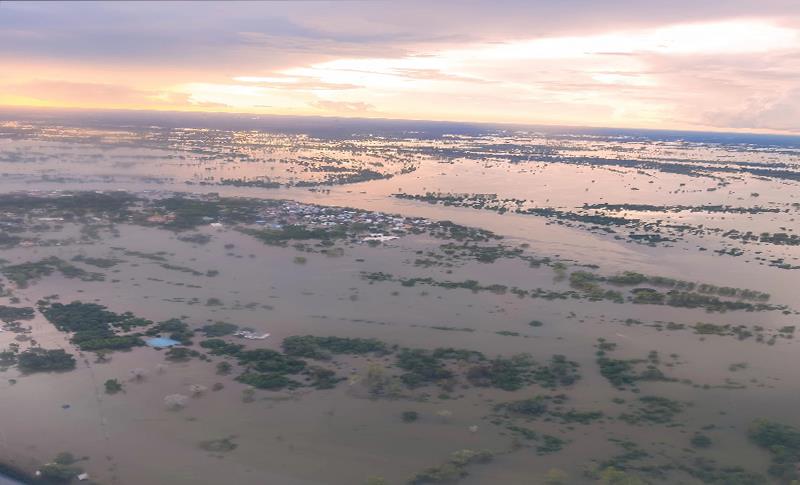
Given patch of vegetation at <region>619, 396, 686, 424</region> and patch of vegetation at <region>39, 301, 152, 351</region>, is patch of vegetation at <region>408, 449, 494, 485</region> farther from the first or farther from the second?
patch of vegetation at <region>39, 301, 152, 351</region>

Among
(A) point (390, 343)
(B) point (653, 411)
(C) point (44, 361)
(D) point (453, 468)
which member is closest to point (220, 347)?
(C) point (44, 361)

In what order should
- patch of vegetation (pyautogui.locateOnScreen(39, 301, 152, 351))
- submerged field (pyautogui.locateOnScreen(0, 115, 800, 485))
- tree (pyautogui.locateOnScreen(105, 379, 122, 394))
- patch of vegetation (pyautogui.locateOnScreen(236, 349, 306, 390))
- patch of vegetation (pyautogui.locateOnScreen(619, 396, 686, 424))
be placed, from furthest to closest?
patch of vegetation (pyautogui.locateOnScreen(39, 301, 152, 351)) < patch of vegetation (pyautogui.locateOnScreen(236, 349, 306, 390)) < tree (pyautogui.locateOnScreen(105, 379, 122, 394)) < patch of vegetation (pyautogui.locateOnScreen(619, 396, 686, 424)) < submerged field (pyautogui.locateOnScreen(0, 115, 800, 485))

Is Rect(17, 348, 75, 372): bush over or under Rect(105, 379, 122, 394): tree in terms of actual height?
over

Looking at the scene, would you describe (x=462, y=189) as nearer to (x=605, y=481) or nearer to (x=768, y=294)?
(x=768, y=294)

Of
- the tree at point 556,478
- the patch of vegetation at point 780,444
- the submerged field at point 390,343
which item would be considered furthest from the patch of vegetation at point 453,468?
the patch of vegetation at point 780,444

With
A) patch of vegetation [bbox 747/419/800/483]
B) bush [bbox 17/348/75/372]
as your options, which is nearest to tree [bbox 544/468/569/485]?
patch of vegetation [bbox 747/419/800/483]

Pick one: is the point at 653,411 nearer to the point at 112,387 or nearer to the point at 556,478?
the point at 556,478

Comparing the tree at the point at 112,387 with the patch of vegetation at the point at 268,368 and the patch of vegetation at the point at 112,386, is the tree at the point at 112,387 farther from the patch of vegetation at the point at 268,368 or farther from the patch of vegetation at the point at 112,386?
the patch of vegetation at the point at 268,368

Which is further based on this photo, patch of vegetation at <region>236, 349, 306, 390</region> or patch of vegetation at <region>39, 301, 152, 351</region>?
patch of vegetation at <region>39, 301, 152, 351</region>

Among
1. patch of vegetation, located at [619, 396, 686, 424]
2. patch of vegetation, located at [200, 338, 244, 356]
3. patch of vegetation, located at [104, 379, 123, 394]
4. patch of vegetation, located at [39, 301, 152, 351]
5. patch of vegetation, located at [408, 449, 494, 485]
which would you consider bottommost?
patch of vegetation, located at [408, 449, 494, 485]

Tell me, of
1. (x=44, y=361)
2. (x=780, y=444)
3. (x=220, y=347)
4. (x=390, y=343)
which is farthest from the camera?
(x=390, y=343)
